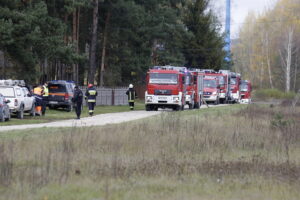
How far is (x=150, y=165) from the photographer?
589 inches

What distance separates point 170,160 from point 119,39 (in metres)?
54.8

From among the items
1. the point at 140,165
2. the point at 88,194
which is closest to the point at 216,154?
the point at 140,165

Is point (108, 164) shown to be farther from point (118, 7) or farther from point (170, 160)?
point (118, 7)

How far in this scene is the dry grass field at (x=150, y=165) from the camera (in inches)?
467

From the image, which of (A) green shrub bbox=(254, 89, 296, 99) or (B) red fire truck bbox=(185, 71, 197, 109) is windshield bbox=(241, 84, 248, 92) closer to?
(A) green shrub bbox=(254, 89, 296, 99)

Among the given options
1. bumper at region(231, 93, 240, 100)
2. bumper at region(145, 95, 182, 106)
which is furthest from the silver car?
bumper at region(231, 93, 240, 100)

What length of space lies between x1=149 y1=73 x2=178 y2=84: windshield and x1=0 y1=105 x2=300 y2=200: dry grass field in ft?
64.8

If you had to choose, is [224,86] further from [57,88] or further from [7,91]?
[7,91]

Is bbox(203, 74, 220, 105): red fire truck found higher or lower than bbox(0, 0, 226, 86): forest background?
lower

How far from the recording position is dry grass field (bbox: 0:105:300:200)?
38.9ft

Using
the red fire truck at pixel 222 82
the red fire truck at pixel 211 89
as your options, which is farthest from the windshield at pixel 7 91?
the red fire truck at pixel 222 82

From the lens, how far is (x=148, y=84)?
43844mm

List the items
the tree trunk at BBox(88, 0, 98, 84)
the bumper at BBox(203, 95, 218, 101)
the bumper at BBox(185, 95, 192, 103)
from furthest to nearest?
1. the bumper at BBox(203, 95, 218, 101)
2. the tree trunk at BBox(88, 0, 98, 84)
3. the bumper at BBox(185, 95, 192, 103)

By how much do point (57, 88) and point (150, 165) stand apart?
32.2 metres
